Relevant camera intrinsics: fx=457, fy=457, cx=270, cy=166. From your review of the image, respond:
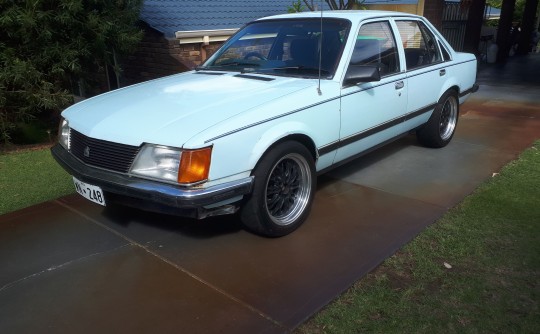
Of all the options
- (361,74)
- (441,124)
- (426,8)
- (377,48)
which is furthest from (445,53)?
(426,8)

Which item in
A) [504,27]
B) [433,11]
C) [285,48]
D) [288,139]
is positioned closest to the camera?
[288,139]

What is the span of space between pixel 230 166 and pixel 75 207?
201 centimetres

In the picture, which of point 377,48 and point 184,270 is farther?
point 377,48

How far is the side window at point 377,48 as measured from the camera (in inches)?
164

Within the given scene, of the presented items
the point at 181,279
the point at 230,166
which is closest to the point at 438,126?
the point at 230,166

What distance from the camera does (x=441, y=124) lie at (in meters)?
5.81

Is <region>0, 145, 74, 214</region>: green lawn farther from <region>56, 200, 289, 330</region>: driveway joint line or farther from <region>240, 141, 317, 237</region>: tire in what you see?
<region>240, 141, 317, 237</region>: tire

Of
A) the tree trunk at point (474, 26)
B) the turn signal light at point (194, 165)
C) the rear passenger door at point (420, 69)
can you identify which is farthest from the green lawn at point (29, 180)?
the tree trunk at point (474, 26)

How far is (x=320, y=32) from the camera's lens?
410cm

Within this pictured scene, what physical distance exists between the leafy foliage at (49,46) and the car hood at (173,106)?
7.76ft

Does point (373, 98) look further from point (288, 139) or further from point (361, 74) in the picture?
point (288, 139)

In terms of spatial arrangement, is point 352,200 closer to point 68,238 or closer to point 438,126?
point 438,126

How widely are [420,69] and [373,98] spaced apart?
3.67 feet

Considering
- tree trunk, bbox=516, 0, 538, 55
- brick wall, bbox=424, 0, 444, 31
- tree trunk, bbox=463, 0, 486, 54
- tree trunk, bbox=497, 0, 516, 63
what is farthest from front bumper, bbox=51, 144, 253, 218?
tree trunk, bbox=516, 0, 538, 55
